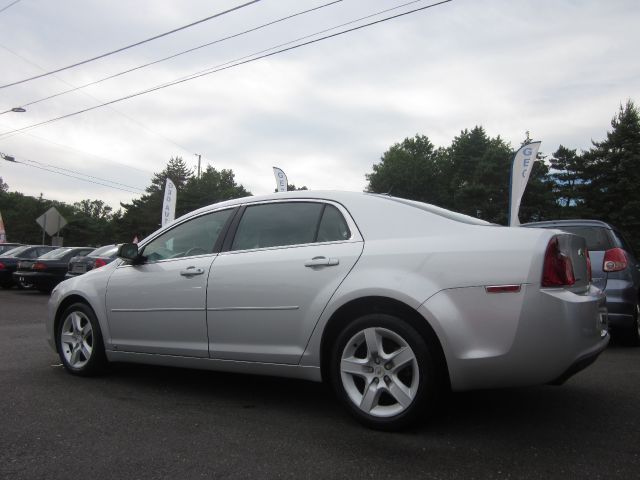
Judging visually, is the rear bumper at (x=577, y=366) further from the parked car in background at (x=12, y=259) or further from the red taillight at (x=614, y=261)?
the parked car in background at (x=12, y=259)

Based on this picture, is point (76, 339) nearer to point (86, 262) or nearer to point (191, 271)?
point (191, 271)

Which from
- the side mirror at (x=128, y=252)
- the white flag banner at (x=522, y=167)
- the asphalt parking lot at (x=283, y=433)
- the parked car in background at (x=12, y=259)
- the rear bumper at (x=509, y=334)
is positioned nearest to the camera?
the asphalt parking lot at (x=283, y=433)

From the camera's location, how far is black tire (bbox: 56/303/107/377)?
4.54m

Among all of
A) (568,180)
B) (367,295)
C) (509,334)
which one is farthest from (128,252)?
(568,180)

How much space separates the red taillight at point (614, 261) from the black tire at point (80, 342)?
530 cm

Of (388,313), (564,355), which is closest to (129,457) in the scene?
(388,313)

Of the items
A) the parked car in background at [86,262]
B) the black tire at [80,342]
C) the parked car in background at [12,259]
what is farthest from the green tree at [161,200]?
the black tire at [80,342]

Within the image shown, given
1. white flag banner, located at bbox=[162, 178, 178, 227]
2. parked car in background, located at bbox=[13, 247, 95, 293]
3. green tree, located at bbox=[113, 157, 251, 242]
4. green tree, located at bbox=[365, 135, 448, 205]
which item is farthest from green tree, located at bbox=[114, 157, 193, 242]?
parked car in background, located at bbox=[13, 247, 95, 293]

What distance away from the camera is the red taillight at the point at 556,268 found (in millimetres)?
2861

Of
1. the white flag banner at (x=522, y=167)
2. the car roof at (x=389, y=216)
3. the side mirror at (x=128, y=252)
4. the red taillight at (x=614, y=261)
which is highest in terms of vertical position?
the white flag banner at (x=522, y=167)

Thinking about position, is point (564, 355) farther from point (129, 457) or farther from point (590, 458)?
point (129, 457)

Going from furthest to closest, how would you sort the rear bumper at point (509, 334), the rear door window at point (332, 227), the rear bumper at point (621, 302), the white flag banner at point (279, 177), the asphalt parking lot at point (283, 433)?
the white flag banner at point (279, 177) < the rear bumper at point (621, 302) < the rear door window at point (332, 227) < the rear bumper at point (509, 334) < the asphalt parking lot at point (283, 433)

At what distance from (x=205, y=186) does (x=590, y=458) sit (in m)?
65.3

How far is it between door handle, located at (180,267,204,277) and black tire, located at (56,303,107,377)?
1.13 metres
